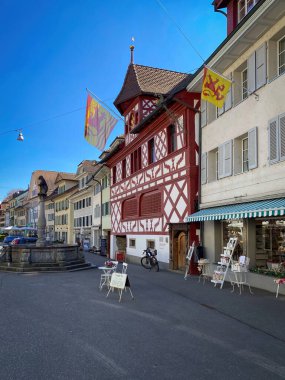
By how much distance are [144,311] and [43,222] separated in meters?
13.2

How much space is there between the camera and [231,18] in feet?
52.0

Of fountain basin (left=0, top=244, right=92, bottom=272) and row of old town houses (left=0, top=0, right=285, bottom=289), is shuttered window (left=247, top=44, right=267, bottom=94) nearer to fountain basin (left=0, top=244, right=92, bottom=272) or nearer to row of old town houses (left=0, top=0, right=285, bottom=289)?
row of old town houses (left=0, top=0, right=285, bottom=289)

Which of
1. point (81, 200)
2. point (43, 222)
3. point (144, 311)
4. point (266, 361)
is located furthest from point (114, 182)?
point (266, 361)

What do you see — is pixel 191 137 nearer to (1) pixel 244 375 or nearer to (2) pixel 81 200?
(1) pixel 244 375

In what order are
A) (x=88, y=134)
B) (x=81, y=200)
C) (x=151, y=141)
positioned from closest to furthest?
1. (x=88, y=134)
2. (x=151, y=141)
3. (x=81, y=200)

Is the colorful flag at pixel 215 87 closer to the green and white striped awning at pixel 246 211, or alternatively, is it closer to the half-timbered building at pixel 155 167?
the green and white striped awning at pixel 246 211

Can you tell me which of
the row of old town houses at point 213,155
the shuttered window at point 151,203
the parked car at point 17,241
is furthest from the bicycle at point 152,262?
the parked car at point 17,241

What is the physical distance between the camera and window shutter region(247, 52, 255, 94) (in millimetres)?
13570

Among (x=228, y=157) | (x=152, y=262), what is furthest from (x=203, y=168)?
(x=152, y=262)

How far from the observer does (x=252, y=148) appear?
530 inches

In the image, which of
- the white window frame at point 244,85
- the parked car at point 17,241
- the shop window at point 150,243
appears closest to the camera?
the white window frame at point 244,85

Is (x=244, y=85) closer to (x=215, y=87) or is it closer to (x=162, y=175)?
(x=215, y=87)

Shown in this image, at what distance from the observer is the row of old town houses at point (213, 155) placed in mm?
12578

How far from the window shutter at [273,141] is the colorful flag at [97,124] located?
6287 mm
